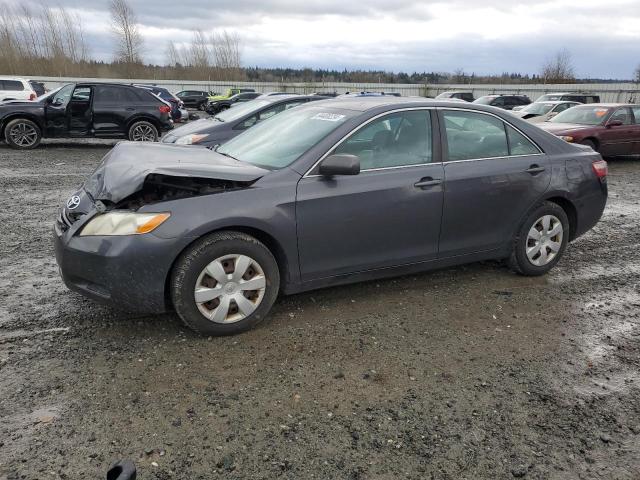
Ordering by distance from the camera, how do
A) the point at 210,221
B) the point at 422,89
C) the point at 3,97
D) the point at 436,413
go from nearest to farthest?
the point at 436,413, the point at 210,221, the point at 3,97, the point at 422,89

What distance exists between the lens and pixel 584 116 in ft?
41.7

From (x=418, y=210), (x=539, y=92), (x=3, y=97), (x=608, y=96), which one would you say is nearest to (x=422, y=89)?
(x=539, y=92)

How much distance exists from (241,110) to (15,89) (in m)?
14.4

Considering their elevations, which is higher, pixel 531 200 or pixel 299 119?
pixel 299 119

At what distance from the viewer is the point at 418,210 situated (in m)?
4.06

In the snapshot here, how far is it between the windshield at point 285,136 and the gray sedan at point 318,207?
18 millimetres

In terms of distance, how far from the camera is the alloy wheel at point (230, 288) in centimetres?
345

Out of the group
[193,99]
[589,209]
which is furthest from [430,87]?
[589,209]

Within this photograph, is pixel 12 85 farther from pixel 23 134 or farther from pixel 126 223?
pixel 126 223

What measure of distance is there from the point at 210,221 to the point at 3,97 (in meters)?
20.0

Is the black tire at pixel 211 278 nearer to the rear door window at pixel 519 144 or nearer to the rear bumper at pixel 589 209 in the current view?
the rear door window at pixel 519 144

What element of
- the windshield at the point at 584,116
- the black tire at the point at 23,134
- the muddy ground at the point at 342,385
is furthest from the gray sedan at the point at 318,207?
the black tire at the point at 23,134

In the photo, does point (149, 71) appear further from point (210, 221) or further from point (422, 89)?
point (210, 221)

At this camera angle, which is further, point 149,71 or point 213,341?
point 149,71
